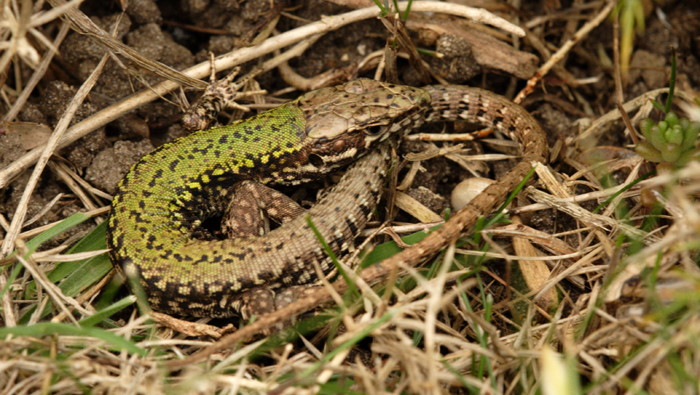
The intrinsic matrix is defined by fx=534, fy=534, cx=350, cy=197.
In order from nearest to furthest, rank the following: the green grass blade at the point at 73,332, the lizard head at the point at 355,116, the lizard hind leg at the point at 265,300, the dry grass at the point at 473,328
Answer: the dry grass at the point at 473,328, the green grass blade at the point at 73,332, the lizard hind leg at the point at 265,300, the lizard head at the point at 355,116

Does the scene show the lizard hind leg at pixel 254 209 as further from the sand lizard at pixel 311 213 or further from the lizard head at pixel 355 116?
the lizard head at pixel 355 116

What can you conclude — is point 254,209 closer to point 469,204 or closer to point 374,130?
point 374,130

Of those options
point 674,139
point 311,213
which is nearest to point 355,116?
point 311,213

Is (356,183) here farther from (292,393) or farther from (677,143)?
(677,143)

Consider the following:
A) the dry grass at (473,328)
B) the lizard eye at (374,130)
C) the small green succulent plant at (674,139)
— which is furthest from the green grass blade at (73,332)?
the small green succulent plant at (674,139)

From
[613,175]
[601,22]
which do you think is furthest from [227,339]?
[601,22]

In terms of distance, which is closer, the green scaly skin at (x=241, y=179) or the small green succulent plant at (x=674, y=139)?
the small green succulent plant at (x=674, y=139)

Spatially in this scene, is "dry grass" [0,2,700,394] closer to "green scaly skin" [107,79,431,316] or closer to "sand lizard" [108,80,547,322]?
"sand lizard" [108,80,547,322]
